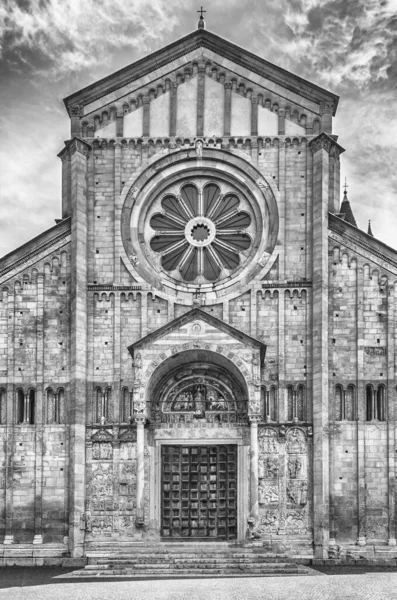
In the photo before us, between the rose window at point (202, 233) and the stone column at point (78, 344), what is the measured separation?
2496 millimetres

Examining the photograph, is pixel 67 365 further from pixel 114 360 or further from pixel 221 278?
pixel 221 278

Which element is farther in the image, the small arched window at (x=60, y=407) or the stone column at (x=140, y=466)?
the small arched window at (x=60, y=407)

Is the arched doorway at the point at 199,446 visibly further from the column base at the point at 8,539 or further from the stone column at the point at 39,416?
the column base at the point at 8,539

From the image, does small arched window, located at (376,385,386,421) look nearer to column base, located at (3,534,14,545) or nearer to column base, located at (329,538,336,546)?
column base, located at (329,538,336,546)

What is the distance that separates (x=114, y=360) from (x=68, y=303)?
2.41m

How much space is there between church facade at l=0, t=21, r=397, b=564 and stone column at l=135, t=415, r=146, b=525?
0.15 ft

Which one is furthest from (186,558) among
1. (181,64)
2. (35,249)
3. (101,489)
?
(181,64)

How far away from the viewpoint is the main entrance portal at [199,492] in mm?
27875

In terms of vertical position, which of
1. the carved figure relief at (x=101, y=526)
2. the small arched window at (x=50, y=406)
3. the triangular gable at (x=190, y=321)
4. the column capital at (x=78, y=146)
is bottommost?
the carved figure relief at (x=101, y=526)

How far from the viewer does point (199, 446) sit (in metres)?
28.3

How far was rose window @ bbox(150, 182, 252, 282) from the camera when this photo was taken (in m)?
29.4

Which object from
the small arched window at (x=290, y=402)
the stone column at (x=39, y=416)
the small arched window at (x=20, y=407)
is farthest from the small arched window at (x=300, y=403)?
the small arched window at (x=20, y=407)

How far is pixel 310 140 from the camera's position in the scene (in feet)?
96.3

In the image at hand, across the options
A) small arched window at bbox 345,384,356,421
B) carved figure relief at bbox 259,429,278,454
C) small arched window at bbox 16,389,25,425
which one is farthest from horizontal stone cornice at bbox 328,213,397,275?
small arched window at bbox 16,389,25,425
